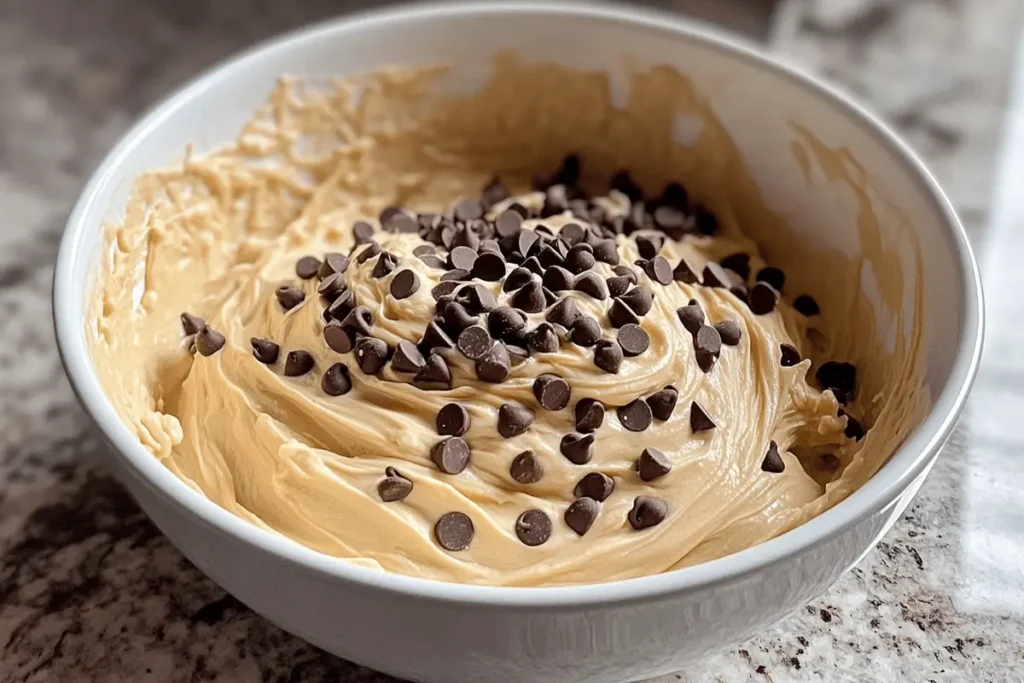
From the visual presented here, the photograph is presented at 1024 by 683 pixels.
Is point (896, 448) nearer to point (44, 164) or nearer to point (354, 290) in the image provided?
point (354, 290)

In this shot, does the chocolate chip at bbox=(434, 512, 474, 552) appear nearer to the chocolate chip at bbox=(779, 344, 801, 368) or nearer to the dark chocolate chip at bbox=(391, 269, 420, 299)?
the dark chocolate chip at bbox=(391, 269, 420, 299)

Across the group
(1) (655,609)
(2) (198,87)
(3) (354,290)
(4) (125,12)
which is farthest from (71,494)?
(4) (125,12)

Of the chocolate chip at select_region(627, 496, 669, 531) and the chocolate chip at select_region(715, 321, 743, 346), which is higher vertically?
the chocolate chip at select_region(715, 321, 743, 346)

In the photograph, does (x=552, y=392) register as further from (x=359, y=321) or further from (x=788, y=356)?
(x=788, y=356)

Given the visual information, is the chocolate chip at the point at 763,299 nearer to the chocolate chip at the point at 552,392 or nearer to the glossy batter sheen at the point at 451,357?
the glossy batter sheen at the point at 451,357

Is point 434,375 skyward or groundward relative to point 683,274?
groundward

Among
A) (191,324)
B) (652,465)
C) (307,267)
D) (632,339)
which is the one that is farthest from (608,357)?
(191,324)

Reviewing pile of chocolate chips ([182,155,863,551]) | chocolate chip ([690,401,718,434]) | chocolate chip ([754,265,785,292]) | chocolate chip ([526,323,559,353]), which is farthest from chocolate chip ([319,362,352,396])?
chocolate chip ([754,265,785,292])
